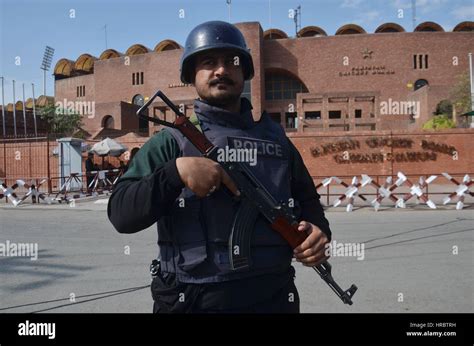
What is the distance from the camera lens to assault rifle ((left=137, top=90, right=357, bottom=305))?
62.4 inches

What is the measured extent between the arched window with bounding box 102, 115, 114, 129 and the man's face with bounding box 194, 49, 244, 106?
4866cm

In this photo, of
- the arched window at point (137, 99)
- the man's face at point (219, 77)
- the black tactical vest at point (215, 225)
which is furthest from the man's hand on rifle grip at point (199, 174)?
the arched window at point (137, 99)

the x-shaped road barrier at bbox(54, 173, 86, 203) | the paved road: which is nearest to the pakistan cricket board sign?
the paved road

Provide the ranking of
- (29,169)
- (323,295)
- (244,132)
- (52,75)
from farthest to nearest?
(52,75) → (29,169) → (323,295) → (244,132)

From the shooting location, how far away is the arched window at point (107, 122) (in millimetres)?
48250

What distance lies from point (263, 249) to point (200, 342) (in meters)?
0.45

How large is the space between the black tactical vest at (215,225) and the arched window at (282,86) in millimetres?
47670

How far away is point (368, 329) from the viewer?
1991 mm

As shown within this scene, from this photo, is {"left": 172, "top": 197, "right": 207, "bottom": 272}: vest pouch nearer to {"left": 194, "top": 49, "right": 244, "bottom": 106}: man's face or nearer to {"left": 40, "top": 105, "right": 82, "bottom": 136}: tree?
{"left": 194, "top": 49, "right": 244, "bottom": 106}: man's face

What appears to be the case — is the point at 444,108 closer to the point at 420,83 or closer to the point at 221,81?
the point at 420,83

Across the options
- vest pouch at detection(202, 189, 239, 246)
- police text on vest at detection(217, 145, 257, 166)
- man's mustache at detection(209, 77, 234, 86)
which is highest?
man's mustache at detection(209, 77, 234, 86)

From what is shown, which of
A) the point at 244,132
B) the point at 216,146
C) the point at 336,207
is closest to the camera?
the point at 216,146

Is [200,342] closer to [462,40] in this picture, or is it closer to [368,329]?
[368,329]

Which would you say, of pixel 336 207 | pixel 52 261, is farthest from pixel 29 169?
pixel 52 261
